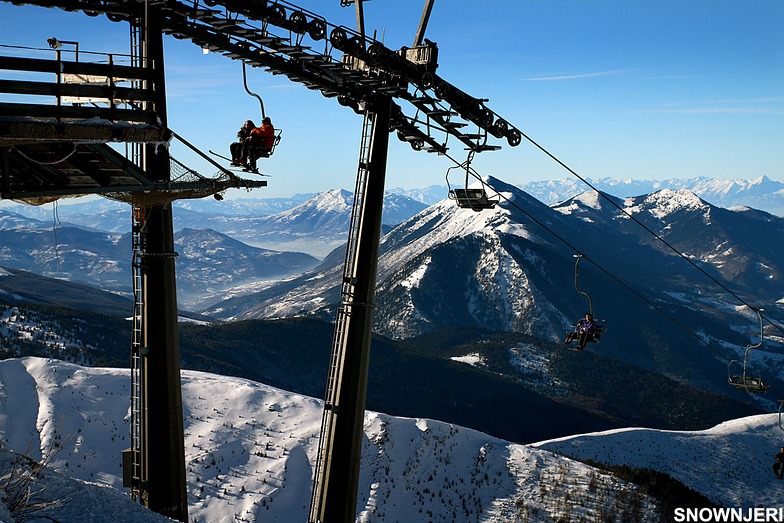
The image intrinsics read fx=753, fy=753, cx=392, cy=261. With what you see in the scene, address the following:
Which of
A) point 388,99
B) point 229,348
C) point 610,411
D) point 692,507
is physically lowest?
point 610,411

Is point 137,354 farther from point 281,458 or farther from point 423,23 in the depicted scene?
point 281,458

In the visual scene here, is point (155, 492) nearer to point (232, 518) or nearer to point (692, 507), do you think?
point (232, 518)

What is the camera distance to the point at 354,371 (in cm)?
1656

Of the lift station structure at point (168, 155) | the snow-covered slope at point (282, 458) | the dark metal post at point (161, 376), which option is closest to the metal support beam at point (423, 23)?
the lift station structure at point (168, 155)

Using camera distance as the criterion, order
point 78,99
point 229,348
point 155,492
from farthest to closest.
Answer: point 229,348 → point 155,492 → point 78,99

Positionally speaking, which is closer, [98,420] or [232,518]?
[232,518]

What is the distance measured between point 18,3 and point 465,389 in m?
156

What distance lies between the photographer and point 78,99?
35.0 ft

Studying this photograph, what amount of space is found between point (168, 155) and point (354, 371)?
6210 millimetres

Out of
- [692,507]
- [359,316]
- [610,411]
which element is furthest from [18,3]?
[610,411]

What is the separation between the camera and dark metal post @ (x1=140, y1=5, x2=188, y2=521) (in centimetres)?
1388

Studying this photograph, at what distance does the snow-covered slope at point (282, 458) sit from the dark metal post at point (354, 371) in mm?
19578

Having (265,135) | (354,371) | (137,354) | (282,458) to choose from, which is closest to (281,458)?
(282,458)

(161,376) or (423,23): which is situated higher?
(423,23)
